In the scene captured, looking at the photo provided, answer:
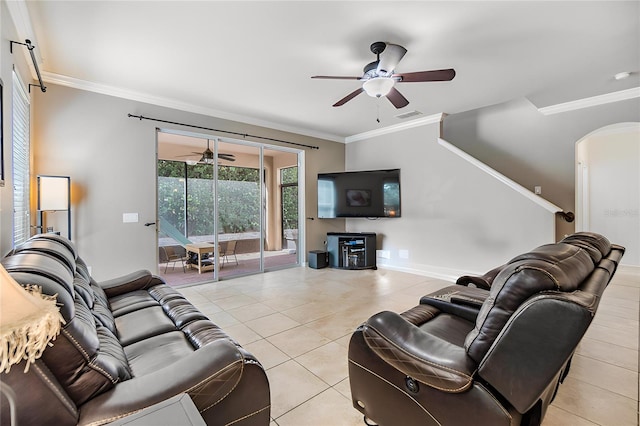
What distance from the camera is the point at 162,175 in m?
4.41

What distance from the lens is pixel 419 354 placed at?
128 cm

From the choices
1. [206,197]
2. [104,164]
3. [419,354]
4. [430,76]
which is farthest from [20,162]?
[430,76]

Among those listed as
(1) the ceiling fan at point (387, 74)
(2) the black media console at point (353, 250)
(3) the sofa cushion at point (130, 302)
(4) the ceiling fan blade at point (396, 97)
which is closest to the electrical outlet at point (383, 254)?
(2) the black media console at point (353, 250)

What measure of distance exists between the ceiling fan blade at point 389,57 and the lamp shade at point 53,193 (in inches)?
140

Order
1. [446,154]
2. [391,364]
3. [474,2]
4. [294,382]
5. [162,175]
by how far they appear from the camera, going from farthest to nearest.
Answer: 1. [446,154]
2. [162,175]
3. [474,2]
4. [294,382]
5. [391,364]

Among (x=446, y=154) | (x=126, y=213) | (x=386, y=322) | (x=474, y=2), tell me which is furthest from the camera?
(x=446, y=154)

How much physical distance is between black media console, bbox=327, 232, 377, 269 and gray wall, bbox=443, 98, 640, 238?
253 centimetres

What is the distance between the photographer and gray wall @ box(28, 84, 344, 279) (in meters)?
3.49

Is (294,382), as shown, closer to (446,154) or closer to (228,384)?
(228,384)

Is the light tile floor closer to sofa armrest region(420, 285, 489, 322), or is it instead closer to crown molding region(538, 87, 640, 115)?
sofa armrest region(420, 285, 489, 322)

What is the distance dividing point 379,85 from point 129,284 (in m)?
2.98

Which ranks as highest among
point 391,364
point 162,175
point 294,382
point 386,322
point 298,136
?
point 298,136

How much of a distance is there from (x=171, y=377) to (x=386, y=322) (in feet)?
3.22

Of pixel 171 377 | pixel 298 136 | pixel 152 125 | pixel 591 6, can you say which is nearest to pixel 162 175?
pixel 152 125
